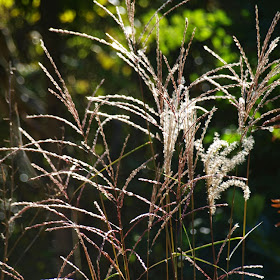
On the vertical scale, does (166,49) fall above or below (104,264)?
above

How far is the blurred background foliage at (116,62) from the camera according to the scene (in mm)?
3283

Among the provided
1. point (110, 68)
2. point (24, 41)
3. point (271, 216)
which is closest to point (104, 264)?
point (271, 216)

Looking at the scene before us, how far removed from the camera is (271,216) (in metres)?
3.23

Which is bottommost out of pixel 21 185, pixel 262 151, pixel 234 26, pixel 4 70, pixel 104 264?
pixel 104 264

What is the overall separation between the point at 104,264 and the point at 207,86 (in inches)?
67.8

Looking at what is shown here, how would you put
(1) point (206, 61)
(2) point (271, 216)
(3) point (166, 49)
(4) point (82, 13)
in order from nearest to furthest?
1. (2) point (271, 216)
2. (3) point (166, 49)
3. (1) point (206, 61)
4. (4) point (82, 13)

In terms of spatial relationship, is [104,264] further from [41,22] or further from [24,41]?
[24,41]

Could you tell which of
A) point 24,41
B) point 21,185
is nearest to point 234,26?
point 21,185

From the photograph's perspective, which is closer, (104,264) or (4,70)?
(104,264)

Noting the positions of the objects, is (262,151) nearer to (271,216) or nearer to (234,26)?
(271,216)

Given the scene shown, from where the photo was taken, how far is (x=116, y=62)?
661 centimetres

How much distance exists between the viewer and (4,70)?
420 cm

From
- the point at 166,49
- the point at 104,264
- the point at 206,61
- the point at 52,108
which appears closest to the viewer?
the point at 104,264

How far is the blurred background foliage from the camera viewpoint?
10.8ft
